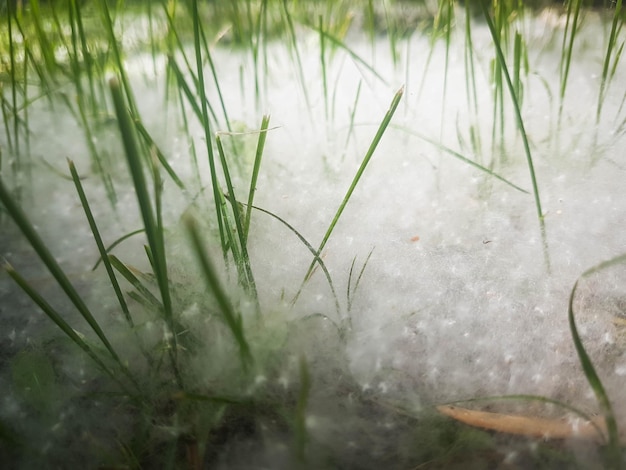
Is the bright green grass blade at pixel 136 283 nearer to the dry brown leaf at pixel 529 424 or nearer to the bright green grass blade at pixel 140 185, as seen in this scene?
the bright green grass blade at pixel 140 185

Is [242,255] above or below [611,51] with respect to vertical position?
below

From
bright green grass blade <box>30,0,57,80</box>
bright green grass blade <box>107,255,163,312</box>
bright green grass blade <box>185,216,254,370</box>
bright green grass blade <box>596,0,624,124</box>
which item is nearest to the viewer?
bright green grass blade <box>185,216,254,370</box>

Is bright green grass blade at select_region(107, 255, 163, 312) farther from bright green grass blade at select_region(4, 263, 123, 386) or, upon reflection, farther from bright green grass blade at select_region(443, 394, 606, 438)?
bright green grass blade at select_region(443, 394, 606, 438)

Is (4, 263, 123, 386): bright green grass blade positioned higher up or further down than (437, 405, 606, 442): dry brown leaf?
higher up

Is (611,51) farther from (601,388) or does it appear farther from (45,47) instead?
(45,47)

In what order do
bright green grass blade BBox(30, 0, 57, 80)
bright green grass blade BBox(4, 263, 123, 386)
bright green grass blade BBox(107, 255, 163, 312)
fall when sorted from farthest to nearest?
bright green grass blade BBox(30, 0, 57, 80) < bright green grass blade BBox(107, 255, 163, 312) < bright green grass blade BBox(4, 263, 123, 386)

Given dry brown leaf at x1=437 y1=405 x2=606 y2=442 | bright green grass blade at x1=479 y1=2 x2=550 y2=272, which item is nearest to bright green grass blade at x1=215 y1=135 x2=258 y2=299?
dry brown leaf at x1=437 y1=405 x2=606 y2=442

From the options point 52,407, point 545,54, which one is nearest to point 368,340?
point 52,407

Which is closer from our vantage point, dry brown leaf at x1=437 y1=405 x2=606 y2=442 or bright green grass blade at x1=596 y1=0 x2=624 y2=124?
dry brown leaf at x1=437 y1=405 x2=606 y2=442

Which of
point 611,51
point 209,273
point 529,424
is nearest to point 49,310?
point 209,273

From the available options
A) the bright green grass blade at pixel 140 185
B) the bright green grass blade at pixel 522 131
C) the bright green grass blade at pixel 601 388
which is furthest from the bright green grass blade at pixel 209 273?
the bright green grass blade at pixel 522 131

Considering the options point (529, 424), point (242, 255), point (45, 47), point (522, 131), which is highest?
point (45, 47)
